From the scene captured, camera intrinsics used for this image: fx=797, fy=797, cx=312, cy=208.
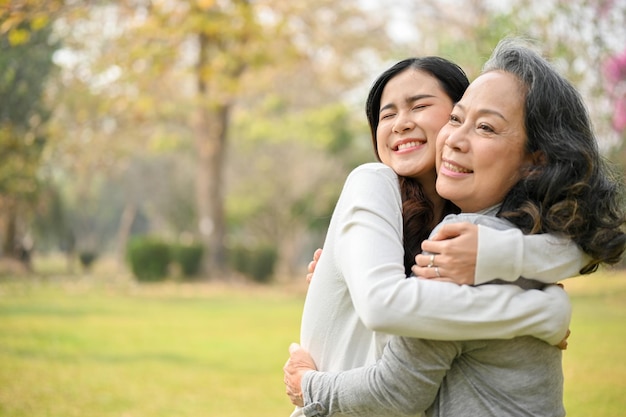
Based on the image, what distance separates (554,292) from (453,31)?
63.1 ft

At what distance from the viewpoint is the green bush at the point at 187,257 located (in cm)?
2220

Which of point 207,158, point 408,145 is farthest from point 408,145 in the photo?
point 207,158

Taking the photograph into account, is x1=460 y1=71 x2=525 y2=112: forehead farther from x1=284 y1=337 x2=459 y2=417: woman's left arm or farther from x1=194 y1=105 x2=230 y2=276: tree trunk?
x1=194 y1=105 x2=230 y2=276: tree trunk

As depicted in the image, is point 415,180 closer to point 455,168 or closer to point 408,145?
point 408,145

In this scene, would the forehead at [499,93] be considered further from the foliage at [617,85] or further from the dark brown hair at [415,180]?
the foliage at [617,85]

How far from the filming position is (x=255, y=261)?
997 inches

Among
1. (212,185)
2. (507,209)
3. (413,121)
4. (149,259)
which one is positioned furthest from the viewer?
(212,185)

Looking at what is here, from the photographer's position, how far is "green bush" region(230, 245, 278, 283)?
25344mm

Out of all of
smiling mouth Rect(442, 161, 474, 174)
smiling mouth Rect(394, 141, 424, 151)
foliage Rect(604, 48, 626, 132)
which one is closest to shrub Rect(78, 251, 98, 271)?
foliage Rect(604, 48, 626, 132)

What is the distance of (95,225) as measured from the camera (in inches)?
1961

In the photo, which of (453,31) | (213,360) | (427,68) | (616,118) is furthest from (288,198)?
(427,68)

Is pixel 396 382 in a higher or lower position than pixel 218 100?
lower

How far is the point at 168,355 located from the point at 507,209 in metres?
8.56

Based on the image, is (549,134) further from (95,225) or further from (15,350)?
(95,225)
